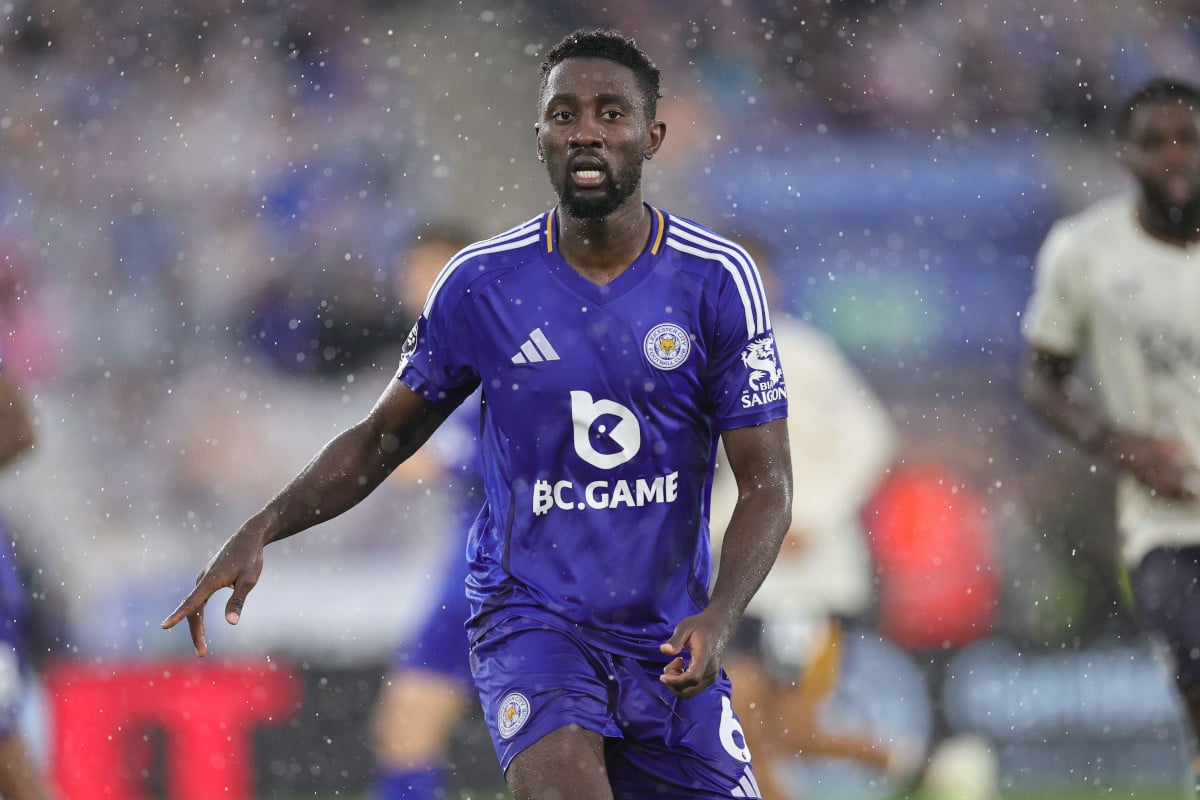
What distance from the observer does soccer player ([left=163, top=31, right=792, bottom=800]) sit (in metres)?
3.40

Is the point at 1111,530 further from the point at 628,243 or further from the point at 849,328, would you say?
the point at 628,243

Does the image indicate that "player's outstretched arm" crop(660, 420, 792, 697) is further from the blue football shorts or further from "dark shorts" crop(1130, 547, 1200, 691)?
"dark shorts" crop(1130, 547, 1200, 691)

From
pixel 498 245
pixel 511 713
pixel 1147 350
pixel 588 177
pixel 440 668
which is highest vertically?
pixel 588 177

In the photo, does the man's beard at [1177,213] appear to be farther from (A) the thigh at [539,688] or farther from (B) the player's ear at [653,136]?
(A) the thigh at [539,688]

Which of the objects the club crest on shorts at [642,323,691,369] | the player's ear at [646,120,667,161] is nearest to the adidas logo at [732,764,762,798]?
the club crest on shorts at [642,323,691,369]

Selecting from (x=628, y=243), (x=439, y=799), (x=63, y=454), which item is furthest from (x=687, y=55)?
(x=628, y=243)

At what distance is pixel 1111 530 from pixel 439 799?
388 centimetres

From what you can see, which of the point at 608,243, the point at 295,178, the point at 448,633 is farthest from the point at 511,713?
the point at 295,178

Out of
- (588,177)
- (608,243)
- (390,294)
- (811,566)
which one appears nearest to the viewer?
(588,177)

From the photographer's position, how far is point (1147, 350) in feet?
18.1

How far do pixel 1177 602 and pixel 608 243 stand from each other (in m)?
2.66

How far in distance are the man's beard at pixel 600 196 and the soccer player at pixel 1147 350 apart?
94.9 inches

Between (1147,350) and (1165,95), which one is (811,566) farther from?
(1165,95)

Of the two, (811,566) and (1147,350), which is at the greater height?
(1147,350)
